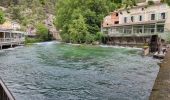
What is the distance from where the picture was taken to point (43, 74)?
23547 mm

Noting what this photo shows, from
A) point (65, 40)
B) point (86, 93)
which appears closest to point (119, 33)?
A: point (65, 40)

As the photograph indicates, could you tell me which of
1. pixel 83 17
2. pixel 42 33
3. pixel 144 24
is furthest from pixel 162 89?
pixel 42 33

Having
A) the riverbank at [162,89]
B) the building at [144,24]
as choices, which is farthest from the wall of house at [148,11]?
the riverbank at [162,89]

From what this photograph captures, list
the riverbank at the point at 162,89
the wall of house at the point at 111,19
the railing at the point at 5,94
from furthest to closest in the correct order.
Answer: the wall of house at the point at 111,19
the riverbank at the point at 162,89
the railing at the point at 5,94

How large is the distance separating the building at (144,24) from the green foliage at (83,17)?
204 inches

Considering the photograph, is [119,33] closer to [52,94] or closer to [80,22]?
[80,22]

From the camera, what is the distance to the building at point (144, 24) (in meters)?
62.4

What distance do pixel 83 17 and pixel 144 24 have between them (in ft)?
64.4

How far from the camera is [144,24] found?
66438mm

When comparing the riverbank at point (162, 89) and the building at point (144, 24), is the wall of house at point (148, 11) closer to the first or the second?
the building at point (144, 24)

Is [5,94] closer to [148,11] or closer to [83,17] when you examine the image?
[148,11]

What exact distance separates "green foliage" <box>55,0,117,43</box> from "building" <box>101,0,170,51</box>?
5.19 meters

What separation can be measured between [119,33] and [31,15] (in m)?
62.5

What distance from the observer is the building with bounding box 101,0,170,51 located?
6243cm
